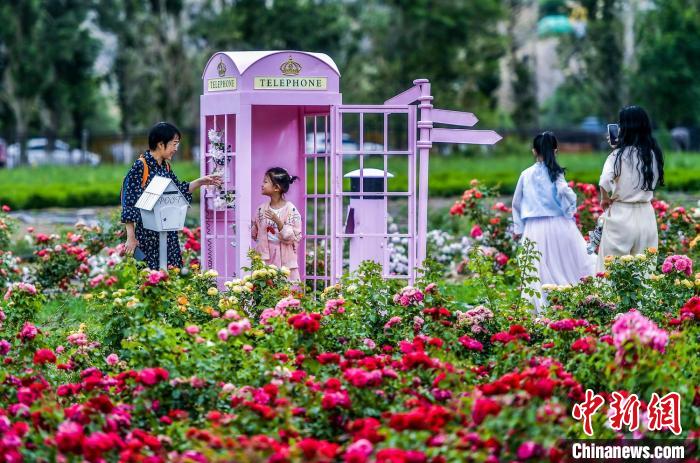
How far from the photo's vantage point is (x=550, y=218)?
29.5 feet

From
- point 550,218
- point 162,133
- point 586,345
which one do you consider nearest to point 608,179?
point 550,218

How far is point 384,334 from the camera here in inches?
260

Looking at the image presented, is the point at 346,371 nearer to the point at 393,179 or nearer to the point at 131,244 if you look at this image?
the point at 131,244

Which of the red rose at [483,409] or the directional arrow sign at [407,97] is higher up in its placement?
the directional arrow sign at [407,97]

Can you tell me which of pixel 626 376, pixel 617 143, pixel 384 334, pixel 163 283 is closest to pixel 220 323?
pixel 163 283

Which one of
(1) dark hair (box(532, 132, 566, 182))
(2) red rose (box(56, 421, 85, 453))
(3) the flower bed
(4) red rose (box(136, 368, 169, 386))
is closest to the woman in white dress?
(1) dark hair (box(532, 132, 566, 182))

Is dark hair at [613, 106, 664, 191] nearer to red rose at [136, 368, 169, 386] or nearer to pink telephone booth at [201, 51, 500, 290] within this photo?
pink telephone booth at [201, 51, 500, 290]

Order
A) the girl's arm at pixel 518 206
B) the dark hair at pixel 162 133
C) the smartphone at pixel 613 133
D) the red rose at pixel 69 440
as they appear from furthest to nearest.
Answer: the girl's arm at pixel 518 206
the smartphone at pixel 613 133
the dark hair at pixel 162 133
the red rose at pixel 69 440

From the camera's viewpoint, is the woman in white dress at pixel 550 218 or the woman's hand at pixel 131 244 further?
the woman in white dress at pixel 550 218

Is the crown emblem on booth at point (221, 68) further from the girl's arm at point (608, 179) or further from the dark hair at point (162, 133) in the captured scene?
the girl's arm at point (608, 179)

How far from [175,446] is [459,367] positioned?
1.38m

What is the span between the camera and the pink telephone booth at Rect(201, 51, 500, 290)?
849cm

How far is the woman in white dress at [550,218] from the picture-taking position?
8.84 m

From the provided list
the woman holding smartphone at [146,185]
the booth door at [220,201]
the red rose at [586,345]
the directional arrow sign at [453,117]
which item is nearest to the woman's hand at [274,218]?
the booth door at [220,201]
